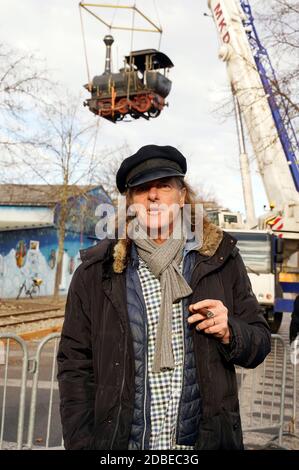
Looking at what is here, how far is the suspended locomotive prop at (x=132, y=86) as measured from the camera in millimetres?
18641

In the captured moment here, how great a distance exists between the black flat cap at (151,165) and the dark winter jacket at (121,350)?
307 mm

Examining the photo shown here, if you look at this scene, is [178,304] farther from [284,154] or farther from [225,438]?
[284,154]

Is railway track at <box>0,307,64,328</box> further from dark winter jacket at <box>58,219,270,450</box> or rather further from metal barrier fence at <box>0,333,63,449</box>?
dark winter jacket at <box>58,219,270,450</box>

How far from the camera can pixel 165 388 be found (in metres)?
2.04

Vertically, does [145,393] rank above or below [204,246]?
below

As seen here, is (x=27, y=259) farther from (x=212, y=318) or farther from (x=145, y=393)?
(x=212, y=318)

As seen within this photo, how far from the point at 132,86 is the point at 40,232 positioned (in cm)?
1380

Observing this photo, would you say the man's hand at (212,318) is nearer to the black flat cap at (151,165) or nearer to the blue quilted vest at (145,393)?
the blue quilted vest at (145,393)

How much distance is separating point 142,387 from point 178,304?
36 cm

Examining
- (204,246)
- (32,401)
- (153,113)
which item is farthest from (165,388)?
(153,113)

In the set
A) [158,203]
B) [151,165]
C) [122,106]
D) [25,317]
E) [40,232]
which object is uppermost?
[40,232]

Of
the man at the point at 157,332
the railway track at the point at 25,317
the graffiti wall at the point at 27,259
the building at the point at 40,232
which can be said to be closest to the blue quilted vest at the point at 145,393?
the man at the point at 157,332

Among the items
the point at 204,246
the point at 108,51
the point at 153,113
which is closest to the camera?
the point at 204,246
